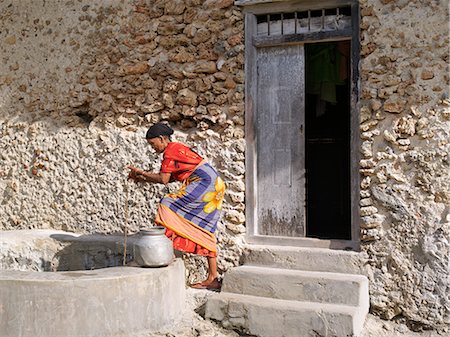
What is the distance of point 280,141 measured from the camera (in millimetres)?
5156

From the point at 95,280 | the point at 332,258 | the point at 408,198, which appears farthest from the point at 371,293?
the point at 95,280

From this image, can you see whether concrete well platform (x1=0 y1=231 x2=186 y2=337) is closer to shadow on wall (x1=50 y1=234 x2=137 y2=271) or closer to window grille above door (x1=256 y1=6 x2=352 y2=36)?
shadow on wall (x1=50 y1=234 x2=137 y2=271)

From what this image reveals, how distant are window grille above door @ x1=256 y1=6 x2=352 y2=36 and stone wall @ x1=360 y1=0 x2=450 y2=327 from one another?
10.1 inches

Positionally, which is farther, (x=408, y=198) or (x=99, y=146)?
(x=99, y=146)

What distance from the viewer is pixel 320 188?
7.04 metres

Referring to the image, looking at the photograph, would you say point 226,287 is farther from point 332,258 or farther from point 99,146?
point 99,146

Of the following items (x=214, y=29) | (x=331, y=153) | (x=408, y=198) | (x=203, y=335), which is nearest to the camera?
(x=203, y=335)

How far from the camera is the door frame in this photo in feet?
Answer: 15.4

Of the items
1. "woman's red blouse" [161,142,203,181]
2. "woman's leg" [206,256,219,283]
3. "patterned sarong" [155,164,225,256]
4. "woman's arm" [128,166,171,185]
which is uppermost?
"woman's red blouse" [161,142,203,181]

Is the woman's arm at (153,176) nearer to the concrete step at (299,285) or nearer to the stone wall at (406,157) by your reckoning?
the concrete step at (299,285)

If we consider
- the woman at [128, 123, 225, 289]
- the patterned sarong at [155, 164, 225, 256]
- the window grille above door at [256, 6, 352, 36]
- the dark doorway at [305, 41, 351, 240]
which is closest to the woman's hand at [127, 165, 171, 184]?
the woman at [128, 123, 225, 289]

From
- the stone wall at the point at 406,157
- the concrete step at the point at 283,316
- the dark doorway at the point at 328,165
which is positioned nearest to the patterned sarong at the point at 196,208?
the concrete step at the point at 283,316

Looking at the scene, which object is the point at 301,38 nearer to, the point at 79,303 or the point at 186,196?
the point at 186,196

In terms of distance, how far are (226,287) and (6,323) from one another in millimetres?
1721
